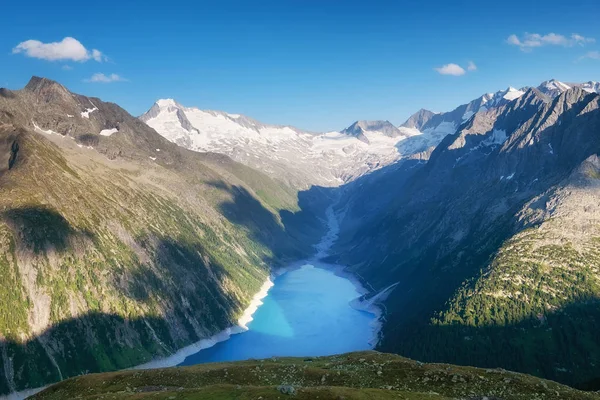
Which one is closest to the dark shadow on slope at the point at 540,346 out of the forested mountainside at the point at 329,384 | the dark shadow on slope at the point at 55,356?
the forested mountainside at the point at 329,384

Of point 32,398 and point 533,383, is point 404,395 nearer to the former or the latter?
point 533,383

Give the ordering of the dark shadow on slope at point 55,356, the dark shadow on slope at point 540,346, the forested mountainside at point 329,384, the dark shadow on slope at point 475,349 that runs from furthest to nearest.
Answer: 1. the dark shadow on slope at point 55,356
2. the dark shadow on slope at point 475,349
3. the dark shadow on slope at point 540,346
4. the forested mountainside at point 329,384

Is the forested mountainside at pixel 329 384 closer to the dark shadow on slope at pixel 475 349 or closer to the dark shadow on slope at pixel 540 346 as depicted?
the dark shadow on slope at pixel 475 349

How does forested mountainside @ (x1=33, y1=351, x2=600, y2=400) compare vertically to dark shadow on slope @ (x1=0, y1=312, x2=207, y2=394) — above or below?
above

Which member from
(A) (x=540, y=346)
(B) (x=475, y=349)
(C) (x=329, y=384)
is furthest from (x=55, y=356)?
(A) (x=540, y=346)

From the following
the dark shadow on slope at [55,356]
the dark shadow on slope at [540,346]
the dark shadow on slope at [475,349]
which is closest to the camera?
the dark shadow on slope at [540,346]

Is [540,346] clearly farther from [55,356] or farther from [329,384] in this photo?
[55,356]

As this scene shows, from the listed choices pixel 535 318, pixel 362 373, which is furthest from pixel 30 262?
pixel 535 318

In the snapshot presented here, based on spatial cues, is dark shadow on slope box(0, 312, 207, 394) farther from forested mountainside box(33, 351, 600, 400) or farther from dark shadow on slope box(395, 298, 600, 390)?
dark shadow on slope box(395, 298, 600, 390)

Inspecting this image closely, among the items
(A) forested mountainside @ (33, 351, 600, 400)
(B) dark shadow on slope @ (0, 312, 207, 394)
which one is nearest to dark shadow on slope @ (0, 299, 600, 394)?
(B) dark shadow on slope @ (0, 312, 207, 394)
